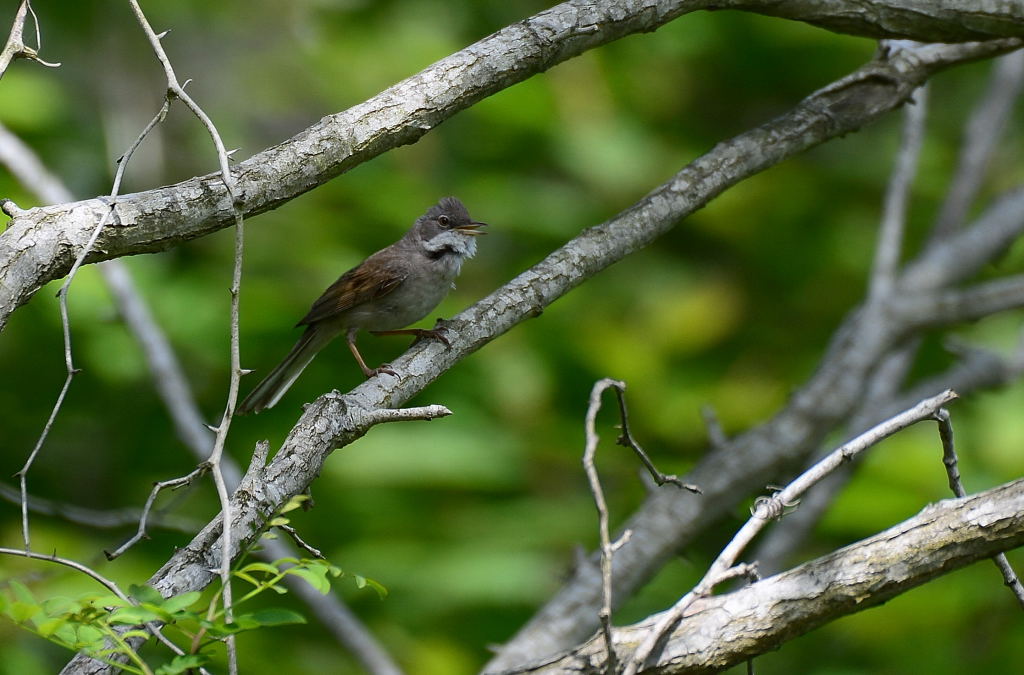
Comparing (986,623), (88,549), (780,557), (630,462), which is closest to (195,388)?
(88,549)

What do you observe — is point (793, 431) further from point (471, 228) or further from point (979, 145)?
point (979, 145)

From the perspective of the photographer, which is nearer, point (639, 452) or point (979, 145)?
point (639, 452)

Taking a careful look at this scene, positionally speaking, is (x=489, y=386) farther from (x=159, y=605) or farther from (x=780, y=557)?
(x=159, y=605)

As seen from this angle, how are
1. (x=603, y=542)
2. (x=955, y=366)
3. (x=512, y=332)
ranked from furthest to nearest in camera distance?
(x=955, y=366), (x=512, y=332), (x=603, y=542)

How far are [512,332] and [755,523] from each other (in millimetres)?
4072

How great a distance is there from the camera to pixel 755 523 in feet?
9.33

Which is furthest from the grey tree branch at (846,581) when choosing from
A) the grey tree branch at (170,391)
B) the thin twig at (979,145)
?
the thin twig at (979,145)

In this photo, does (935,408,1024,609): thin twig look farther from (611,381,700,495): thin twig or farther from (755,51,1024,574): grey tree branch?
(755,51,1024,574): grey tree branch

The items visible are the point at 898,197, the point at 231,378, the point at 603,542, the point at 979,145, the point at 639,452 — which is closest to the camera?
the point at 603,542

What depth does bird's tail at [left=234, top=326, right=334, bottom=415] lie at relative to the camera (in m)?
5.36

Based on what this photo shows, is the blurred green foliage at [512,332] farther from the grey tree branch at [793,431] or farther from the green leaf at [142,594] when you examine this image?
the green leaf at [142,594]

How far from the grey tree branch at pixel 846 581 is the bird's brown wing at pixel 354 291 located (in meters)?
2.78

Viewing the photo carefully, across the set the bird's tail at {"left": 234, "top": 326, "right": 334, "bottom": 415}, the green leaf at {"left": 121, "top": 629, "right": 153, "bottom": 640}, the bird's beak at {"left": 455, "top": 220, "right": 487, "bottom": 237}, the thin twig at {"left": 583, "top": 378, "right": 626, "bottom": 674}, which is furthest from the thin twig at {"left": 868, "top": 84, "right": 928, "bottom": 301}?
the green leaf at {"left": 121, "top": 629, "right": 153, "bottom": 640}

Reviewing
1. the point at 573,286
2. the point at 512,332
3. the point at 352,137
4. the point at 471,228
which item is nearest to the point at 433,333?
the point at 573,286
